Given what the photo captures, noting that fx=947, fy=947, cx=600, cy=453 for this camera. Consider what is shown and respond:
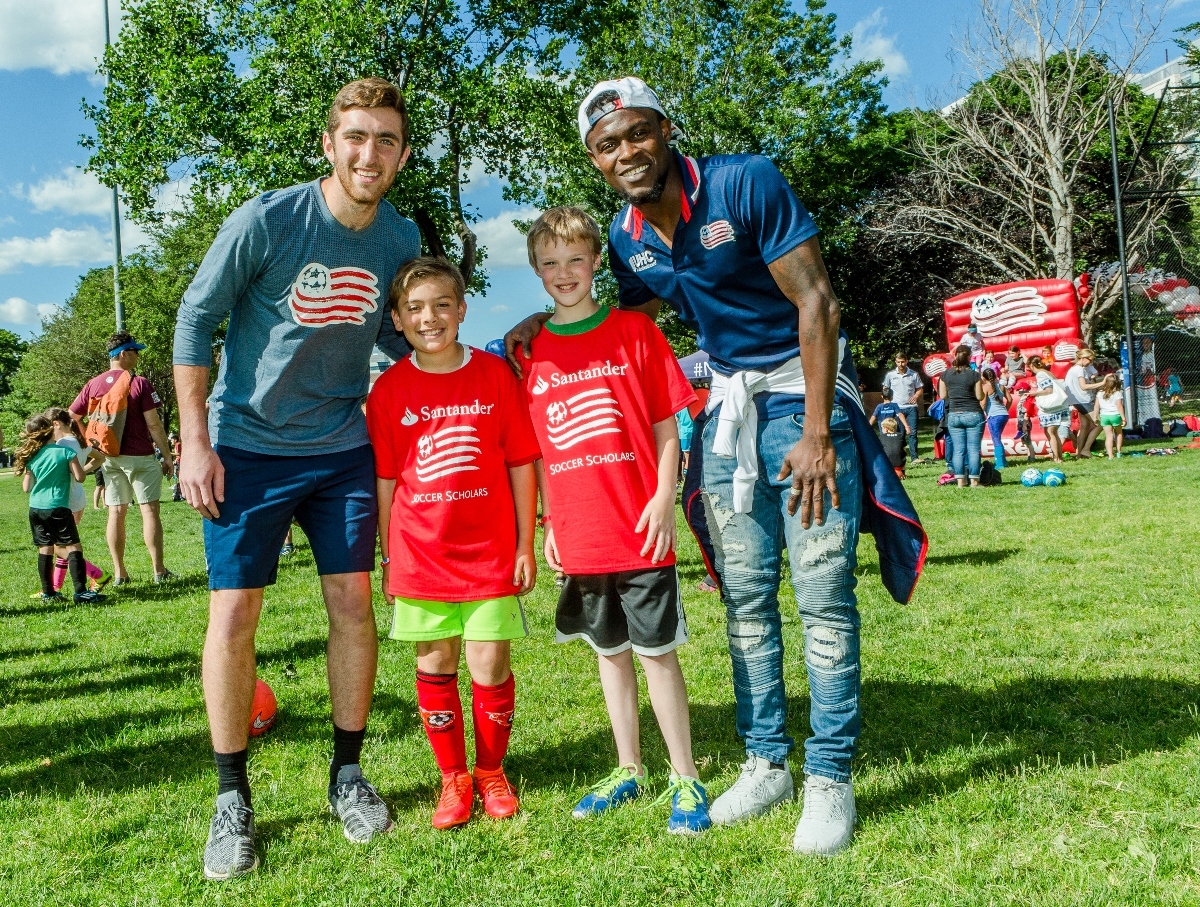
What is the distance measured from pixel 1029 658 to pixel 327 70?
68.7 feet

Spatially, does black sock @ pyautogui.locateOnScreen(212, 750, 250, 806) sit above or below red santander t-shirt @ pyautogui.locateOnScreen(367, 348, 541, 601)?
below

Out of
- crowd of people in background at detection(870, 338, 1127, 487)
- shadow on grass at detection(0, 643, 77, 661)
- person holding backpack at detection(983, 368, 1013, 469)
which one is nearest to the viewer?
shadow on grass at detection(0, 643, 77, 661)

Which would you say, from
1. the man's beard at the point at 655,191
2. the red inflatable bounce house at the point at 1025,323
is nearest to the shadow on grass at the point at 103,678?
the man's beard at the point at 655,191

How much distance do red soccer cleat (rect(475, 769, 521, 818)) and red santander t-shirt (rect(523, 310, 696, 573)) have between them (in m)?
0.84

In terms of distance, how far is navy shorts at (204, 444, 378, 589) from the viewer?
3.07m

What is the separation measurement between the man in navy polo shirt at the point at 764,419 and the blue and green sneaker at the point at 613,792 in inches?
13.0

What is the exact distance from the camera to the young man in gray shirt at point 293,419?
304 centimetres

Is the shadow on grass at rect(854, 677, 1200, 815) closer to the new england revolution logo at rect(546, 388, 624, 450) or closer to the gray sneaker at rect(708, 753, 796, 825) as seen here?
the gray sneaker at rect(708, 753, 796, 825)

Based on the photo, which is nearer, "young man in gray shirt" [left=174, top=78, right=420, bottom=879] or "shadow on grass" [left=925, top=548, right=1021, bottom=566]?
"young man in gray shirt" [left=174, top=78, right=420, bottom=879]

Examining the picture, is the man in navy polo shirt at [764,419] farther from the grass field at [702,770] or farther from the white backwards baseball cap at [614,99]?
the grass field at [702,770]

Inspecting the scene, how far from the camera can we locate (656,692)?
3145 millimetres

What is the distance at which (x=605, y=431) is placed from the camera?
312 cm

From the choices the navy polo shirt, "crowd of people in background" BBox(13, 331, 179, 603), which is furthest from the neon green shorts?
"crowd of people in background" BBox(13, 331, 179, 603)

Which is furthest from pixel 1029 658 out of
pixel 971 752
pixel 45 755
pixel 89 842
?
pixel 45 755
